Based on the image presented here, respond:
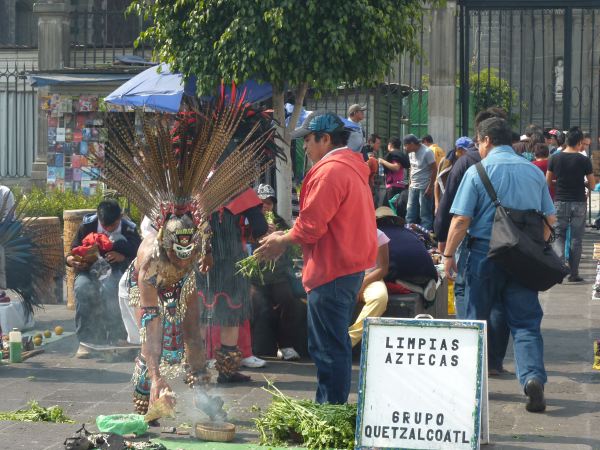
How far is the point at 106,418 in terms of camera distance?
260 inches

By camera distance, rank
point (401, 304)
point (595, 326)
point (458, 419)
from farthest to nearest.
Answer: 1. point (595, 326)
2. point (401, 304)
3. point (458, 419)

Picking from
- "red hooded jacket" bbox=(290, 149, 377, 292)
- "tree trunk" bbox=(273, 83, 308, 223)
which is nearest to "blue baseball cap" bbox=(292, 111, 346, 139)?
"red hooded jacket" bbox=(290, 149, 377, 292)

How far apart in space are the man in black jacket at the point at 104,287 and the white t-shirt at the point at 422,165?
7436mm

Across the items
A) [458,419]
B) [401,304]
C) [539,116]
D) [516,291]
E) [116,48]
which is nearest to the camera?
[458,419]

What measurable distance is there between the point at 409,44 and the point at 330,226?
266 inches

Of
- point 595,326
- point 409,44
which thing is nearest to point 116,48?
point 409,44

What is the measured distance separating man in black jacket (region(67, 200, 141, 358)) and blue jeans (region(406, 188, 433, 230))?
24.1 ft

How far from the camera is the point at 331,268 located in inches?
259

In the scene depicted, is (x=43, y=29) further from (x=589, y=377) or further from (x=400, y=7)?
(x=589, y=377)

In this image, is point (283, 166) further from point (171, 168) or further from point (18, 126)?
point (18, 126)

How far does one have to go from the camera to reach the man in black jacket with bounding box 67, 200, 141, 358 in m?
9.68

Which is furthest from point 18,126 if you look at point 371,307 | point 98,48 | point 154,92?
point 371,307

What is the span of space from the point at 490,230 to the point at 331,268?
154 cm

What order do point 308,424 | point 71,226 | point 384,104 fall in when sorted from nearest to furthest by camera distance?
point 308,424 → point 71,226 → point 384,104
